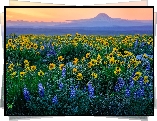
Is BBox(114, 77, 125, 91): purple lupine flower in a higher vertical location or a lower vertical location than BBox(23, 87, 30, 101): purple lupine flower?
higher

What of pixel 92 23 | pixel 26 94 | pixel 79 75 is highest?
pixel 92 23

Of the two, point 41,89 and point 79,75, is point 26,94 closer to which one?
point 41,89

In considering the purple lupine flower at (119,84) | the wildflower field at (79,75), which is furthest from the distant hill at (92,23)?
the purple lupine flower at (119,84)

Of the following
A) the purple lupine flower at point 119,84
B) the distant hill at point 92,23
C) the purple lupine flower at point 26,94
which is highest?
the distant hill at point 92,23

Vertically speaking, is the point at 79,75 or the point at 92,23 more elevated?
the point at 92,23

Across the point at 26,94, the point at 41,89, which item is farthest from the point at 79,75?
the point at 26,94

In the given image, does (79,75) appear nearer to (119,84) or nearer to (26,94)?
(119,84)

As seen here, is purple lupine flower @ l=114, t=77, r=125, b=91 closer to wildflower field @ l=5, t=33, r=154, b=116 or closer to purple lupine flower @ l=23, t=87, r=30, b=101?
wildflower field @ l=5, t=33, r=154, b=116

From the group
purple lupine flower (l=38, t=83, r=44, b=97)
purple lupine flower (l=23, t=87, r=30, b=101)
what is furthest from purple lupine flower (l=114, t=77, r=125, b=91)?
purple lupine flower (l=23, t=87, r=30, b=101)

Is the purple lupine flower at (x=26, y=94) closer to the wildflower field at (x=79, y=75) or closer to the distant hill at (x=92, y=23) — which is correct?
the wildflower field at (x=79, y=75)
